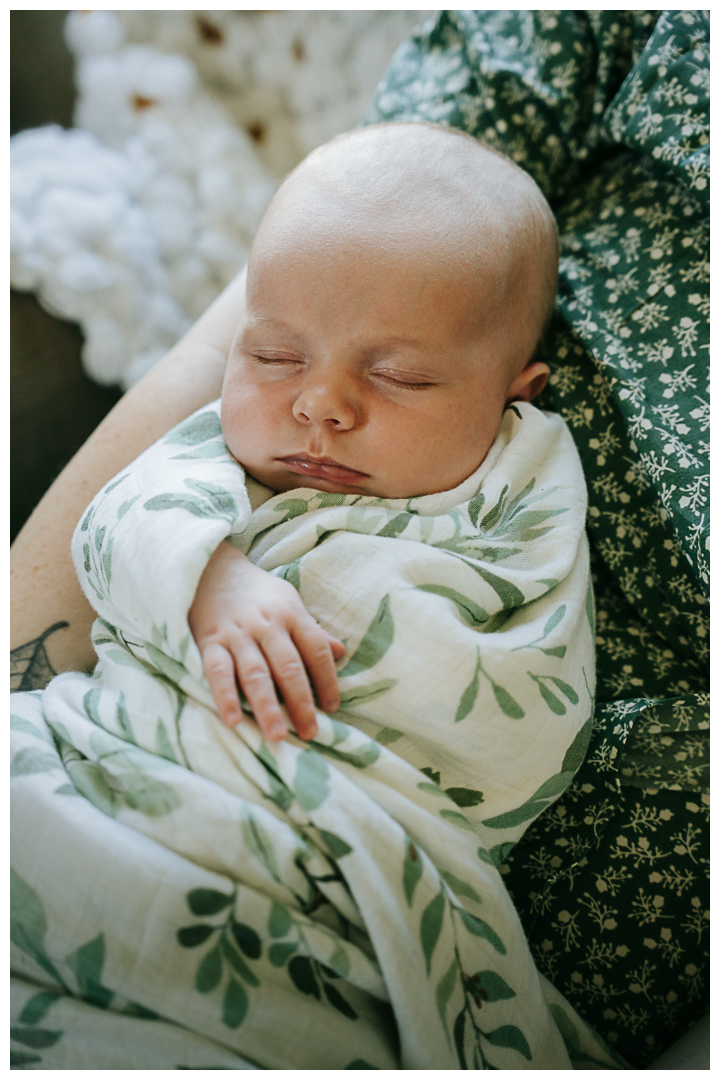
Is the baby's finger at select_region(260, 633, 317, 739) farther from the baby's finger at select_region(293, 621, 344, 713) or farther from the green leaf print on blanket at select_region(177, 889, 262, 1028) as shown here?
the green leaf print on blanket at select_region(177, 889, 262, 1028)

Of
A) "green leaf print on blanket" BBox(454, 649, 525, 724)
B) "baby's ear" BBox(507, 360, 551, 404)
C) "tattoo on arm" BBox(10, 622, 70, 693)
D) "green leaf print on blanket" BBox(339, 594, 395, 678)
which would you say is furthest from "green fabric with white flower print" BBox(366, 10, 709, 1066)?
"tattoo on arm" BBox(10, 622, 70, 693)

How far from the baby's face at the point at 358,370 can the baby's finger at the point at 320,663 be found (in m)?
0.19

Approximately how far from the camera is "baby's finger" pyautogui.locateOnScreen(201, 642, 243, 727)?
55 cm

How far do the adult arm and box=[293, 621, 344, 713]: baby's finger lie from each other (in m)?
0.36

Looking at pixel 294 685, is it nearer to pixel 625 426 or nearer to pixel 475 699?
pixel 475 699

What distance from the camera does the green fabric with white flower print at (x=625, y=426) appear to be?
0.68 m

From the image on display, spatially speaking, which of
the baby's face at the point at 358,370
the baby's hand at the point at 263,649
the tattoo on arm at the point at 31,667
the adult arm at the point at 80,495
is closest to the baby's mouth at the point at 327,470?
the baby's face at the point at 358,370

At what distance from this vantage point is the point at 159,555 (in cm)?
58

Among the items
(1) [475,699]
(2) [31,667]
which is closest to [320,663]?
(1) [475,699]

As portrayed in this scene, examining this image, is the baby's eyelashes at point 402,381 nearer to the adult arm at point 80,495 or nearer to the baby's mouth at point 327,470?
the baby's mouth at point 327,470

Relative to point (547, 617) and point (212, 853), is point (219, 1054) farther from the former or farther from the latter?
point (547, 617)

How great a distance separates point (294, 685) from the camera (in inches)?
22.0

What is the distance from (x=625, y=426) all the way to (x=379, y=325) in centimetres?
34

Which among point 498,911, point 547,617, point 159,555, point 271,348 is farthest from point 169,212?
point 498,911
